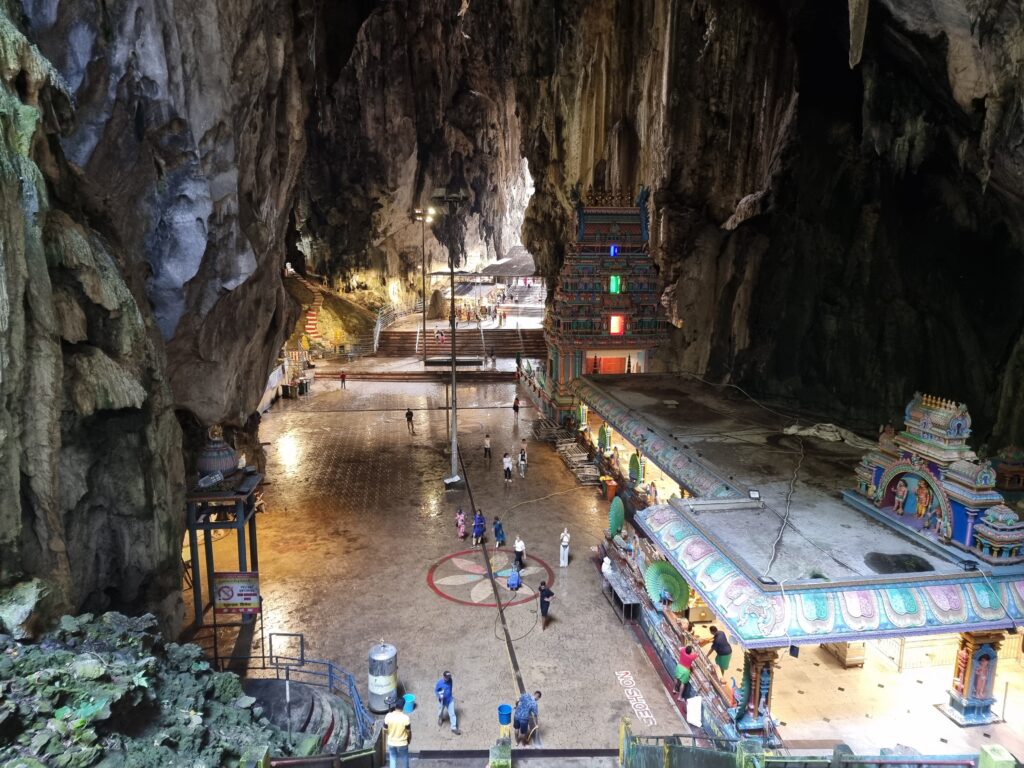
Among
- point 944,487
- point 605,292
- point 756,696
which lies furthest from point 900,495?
point 605,292

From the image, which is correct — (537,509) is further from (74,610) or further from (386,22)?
(386,22)

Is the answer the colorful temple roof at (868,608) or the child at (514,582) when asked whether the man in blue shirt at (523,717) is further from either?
the child at (514,582)

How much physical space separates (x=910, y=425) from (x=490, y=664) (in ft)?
28.3

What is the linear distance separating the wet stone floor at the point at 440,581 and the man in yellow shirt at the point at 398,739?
3.54ft

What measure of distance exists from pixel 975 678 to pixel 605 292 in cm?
2031

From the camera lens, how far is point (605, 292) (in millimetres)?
29219

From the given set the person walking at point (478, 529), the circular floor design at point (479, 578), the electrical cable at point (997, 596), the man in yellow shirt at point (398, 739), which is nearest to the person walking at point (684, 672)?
the circular floor design at point (479, 578)

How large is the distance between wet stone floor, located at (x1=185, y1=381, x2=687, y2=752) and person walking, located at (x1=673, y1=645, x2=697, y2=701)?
321mm

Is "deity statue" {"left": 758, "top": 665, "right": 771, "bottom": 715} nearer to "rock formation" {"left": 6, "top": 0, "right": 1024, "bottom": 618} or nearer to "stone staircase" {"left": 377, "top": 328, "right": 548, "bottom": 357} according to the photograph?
"rock formation" {"left": 6, "top": 0, "right": 1024, "bottom": 618}

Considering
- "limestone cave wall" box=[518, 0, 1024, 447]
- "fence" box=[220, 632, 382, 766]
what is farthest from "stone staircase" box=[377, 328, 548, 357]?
"fence" box=[220, 632, 382, 766]

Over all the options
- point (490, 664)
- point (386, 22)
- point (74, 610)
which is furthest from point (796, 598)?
point (386, 22)

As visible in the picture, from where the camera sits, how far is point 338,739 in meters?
11.0

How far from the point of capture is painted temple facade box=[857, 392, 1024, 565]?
10570 mm

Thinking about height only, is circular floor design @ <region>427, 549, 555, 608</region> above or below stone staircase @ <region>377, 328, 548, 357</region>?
below
